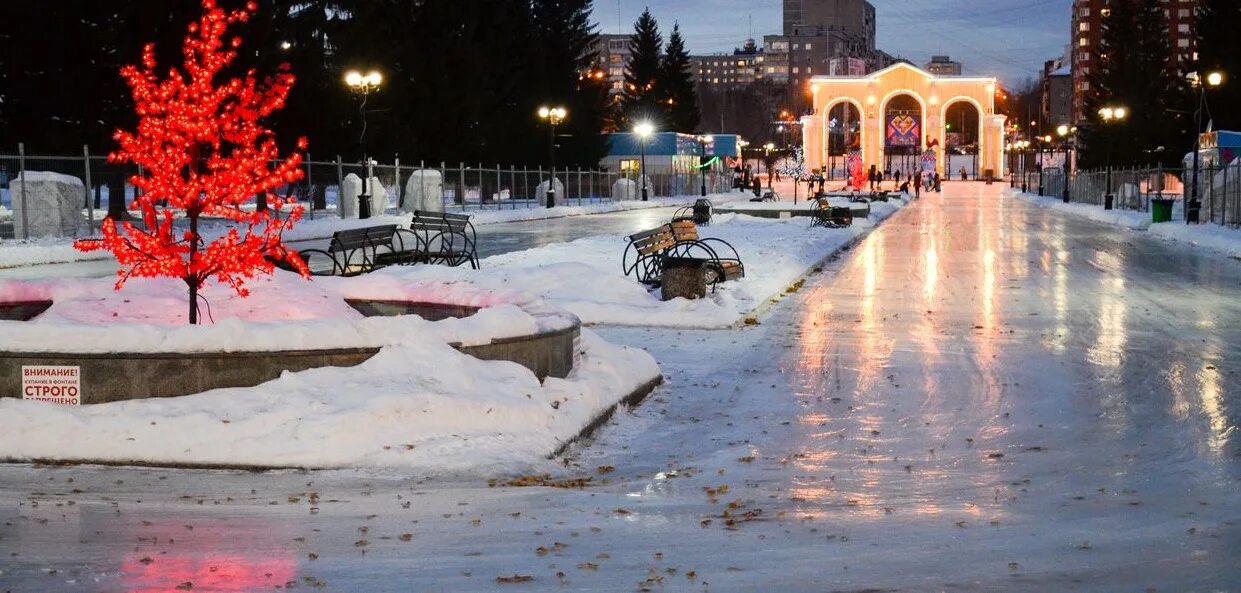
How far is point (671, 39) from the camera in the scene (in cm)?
13850

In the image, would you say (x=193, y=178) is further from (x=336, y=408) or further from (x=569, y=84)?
(x=569, y=84)

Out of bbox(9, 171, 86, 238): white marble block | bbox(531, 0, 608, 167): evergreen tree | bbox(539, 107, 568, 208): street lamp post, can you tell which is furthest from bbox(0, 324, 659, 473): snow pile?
bbox(531, 0, 608, 167): evergreen tree

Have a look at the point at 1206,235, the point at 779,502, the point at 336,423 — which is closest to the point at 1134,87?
the point at 1206,235

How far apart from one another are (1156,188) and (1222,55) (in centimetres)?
1561

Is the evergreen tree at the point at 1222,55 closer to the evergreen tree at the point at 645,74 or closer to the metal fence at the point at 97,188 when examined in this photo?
the metal fence at the point at 97,188

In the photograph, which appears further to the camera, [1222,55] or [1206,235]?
[1222,55]

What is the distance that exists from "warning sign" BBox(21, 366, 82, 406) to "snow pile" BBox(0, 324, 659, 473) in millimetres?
169

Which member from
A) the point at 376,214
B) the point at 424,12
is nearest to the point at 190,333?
the point at 376,214

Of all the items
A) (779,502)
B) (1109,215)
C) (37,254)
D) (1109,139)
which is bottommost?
(779,502)

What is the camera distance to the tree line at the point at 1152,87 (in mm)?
76562

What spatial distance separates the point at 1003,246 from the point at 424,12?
148 feet

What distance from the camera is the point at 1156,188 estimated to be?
6594 cm

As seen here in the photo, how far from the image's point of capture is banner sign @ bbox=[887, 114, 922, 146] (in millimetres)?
146375

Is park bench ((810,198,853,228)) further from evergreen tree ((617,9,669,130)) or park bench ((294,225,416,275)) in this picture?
evergreen tree ((617,9,669,130))
